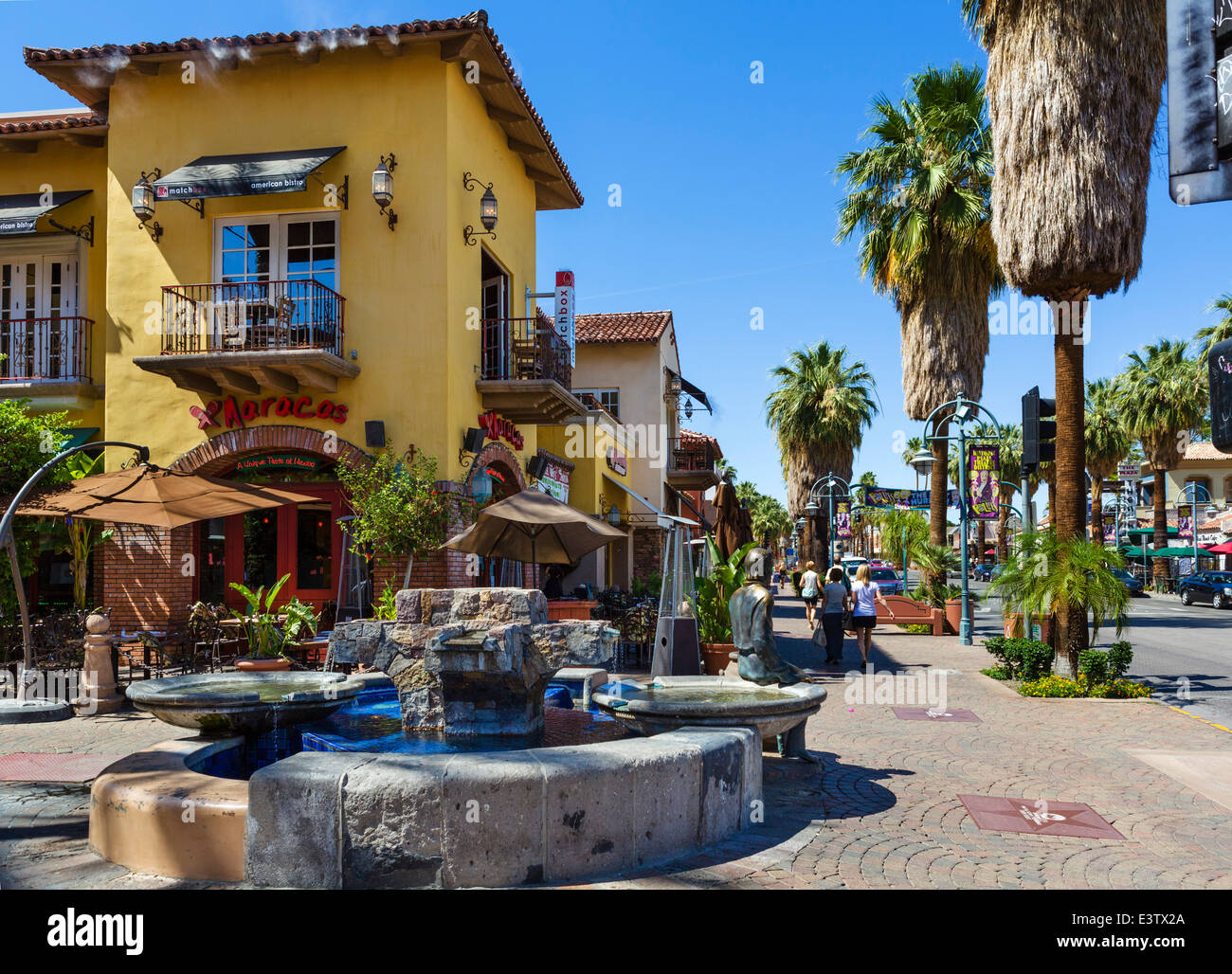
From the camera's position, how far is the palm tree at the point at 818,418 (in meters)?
37.2

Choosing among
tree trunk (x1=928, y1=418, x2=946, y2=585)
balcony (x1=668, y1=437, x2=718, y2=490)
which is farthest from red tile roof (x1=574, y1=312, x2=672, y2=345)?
tree trunk (x1=928, y1=418, x2=946, y2=585)

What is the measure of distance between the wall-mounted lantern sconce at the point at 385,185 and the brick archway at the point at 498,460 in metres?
3.96

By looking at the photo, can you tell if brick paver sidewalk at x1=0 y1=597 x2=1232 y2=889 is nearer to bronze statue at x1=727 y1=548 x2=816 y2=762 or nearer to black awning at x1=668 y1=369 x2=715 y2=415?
bronze statue at x1=727 y1=548 x2=816 y2=762

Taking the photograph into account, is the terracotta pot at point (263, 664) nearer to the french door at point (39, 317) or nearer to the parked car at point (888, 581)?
the french door at point (39, 317)

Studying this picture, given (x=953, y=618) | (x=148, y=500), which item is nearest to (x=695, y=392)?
(x=953, y=618)

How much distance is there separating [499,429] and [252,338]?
450cm

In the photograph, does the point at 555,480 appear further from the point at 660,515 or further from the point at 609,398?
the point at 609,398

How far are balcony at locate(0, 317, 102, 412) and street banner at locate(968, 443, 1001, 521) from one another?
1710cm

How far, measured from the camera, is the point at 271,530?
1537 cm

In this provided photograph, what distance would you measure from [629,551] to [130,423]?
15.6 m

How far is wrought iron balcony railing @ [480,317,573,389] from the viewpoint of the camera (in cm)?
1561

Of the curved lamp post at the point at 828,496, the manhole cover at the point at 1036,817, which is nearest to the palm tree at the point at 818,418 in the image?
the curved lamp post at the point at 828,496

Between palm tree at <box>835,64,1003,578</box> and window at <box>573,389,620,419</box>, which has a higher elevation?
palm tree at <box>835,64,1003,578</box>

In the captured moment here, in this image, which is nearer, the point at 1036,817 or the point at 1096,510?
the point at 1036,817
